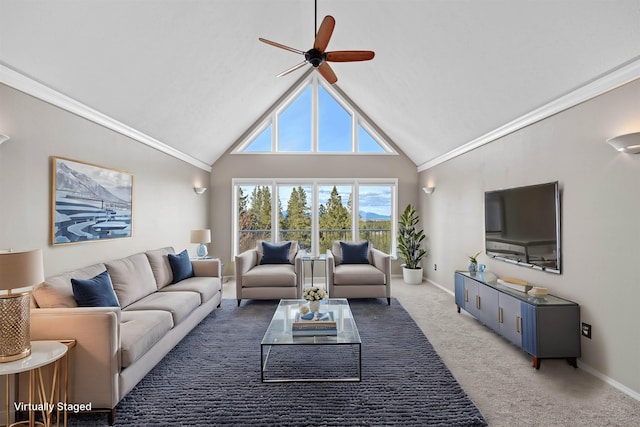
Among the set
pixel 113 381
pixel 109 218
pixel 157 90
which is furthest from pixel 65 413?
pixel 157 90

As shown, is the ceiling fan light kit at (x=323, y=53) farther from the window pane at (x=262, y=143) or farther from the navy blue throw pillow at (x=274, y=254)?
the window pane at (x=262, y=143)

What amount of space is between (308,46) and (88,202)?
403cm

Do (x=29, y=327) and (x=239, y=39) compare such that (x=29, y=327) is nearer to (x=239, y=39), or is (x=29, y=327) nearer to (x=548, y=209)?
(x=239, y=39)

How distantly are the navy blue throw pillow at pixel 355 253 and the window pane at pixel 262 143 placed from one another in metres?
2.87

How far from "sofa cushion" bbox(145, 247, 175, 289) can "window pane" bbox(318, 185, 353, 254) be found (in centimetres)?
337

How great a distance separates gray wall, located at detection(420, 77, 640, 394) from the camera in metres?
2.38

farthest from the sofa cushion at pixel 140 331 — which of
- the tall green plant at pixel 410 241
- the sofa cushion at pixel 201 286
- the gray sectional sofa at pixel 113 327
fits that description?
the tall green plant at pixel 410 241

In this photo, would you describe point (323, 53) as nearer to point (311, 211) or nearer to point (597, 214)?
point (597, 214)

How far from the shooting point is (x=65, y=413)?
1972mm

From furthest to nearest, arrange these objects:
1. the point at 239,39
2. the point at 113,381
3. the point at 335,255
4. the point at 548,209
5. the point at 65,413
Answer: the point at 335,255 → the point at 239,39 → the point at 548,209 → the point at 113,381 → the point at 65,413

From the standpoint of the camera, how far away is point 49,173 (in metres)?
2.75

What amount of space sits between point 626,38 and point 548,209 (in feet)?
4.90

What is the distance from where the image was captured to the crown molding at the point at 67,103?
2.39m

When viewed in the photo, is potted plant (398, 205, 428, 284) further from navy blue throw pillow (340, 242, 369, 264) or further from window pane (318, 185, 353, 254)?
navy blue throw pillow (340, 242, 369, 264)
